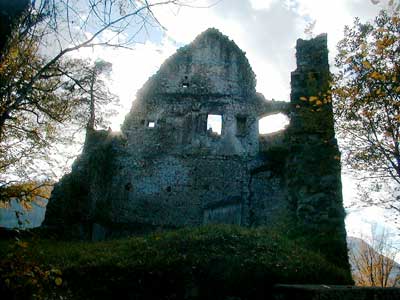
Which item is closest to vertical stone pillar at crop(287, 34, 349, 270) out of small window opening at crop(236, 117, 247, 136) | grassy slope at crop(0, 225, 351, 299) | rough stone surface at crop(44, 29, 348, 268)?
grassy slope at crop(0, 225, 351, 299)

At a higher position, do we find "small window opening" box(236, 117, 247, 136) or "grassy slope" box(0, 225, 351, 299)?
"small window opening" box(236, 117, 247, 136)

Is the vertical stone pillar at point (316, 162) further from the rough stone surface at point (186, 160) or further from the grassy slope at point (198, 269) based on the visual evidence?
the rough stone surface at point (186, 160)

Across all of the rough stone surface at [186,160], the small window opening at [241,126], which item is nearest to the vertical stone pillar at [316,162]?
the rough stone surface at [186,160]

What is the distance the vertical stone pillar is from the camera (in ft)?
25.0

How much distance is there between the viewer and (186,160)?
16.3 meters

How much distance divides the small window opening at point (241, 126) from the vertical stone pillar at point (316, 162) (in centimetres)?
717

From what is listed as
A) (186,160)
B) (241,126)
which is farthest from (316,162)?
(241,126)

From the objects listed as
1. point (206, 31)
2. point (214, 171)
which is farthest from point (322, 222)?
point (206, 31)

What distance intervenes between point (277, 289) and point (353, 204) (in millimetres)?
8568

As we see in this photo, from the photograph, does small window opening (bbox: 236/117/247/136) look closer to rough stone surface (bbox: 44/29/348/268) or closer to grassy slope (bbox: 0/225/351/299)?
rough stone surface (bbox: 44/29/348/268)

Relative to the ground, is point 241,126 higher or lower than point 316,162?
higher

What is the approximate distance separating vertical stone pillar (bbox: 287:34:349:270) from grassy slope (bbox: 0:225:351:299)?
2.53 ft

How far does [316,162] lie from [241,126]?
352 inches

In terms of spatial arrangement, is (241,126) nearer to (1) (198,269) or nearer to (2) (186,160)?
(2) (186,160)
